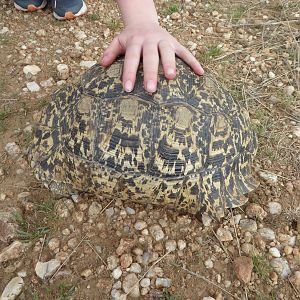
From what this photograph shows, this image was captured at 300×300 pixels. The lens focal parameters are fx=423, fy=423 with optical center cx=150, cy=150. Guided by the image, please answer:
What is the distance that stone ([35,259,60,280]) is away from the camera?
6.81 ft

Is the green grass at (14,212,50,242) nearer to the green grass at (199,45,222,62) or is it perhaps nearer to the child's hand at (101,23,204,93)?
the child's hand at (101,23,204,93)

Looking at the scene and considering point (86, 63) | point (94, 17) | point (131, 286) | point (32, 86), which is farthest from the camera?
point (94, 17)

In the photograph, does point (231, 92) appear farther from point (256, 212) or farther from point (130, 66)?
point (130, 66)

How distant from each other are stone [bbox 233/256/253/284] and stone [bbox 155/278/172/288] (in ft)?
1.11

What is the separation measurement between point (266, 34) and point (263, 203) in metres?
1.78

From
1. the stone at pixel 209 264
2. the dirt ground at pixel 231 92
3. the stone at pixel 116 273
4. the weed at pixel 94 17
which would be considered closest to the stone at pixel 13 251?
the dirt ground at pixel 231 92

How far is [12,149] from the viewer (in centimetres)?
262

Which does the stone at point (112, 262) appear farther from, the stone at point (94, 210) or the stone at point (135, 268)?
the stone at point (94, 210)

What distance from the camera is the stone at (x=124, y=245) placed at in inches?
85.2

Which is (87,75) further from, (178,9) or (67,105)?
(178,9)

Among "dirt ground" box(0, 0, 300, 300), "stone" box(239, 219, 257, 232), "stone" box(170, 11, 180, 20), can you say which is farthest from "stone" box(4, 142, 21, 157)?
"stone" box(170, 11, 180, 20)

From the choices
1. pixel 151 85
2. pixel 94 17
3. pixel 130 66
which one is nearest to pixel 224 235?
pixel 151 85

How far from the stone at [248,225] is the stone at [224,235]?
94mm

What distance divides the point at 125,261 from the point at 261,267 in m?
0.68
